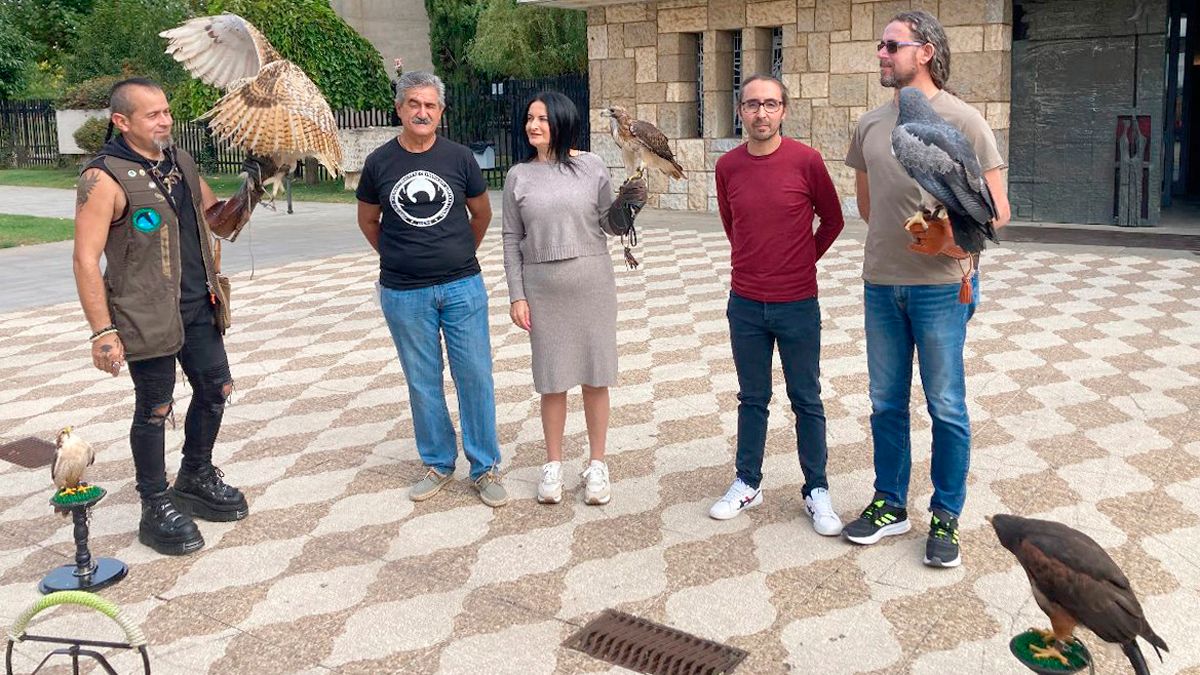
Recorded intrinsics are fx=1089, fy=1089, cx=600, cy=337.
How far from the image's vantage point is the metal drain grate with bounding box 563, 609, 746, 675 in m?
3.28

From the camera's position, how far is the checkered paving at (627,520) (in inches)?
136

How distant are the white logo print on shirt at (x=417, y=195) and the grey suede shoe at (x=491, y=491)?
112 cm

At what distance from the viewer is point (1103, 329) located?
743cm

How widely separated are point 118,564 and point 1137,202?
38.6 feet

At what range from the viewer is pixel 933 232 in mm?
3328

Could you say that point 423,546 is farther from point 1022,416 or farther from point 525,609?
point 1022,416

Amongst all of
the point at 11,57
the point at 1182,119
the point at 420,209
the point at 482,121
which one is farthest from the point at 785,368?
the point at 11,57

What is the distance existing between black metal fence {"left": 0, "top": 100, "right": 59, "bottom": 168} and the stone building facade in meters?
19.6

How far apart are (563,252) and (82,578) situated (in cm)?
211

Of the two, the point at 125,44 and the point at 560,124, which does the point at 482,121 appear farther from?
the point at 560,124

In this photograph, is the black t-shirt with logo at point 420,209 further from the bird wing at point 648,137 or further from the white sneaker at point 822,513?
the bird wing at point 648,137

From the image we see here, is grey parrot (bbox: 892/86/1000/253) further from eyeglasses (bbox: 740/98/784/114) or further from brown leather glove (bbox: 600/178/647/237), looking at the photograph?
brown leather glove (bbox: 600/178/647/237)

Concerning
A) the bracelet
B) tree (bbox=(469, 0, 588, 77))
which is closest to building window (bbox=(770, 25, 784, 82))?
tree (bbox=(469, 0, 588, 77))

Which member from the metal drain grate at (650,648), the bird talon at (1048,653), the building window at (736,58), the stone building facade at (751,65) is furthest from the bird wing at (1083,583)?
the building window at (736,58)
